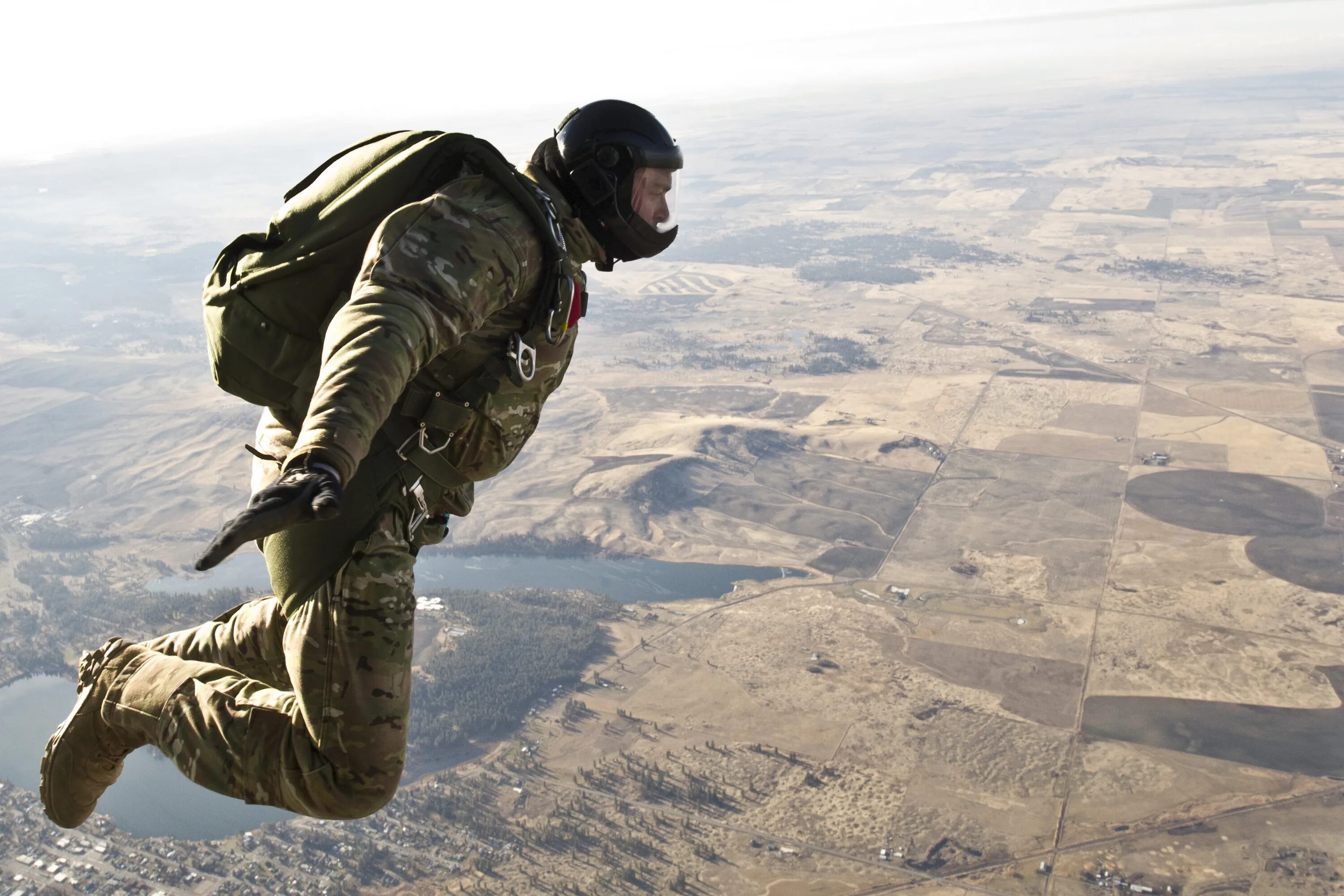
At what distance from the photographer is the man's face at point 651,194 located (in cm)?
509

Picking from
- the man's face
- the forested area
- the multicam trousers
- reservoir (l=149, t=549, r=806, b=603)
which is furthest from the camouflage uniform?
reservoir (l=149, t=549, r=806, b=603)

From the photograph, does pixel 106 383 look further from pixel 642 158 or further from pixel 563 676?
pixel 642 158

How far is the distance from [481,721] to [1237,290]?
10949 centimetres

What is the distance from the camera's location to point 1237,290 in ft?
433

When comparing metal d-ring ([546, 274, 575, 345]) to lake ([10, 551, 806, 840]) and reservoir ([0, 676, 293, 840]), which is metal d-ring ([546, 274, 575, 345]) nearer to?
lake ([10, 551, 806, 840])

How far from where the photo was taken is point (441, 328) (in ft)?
11.8

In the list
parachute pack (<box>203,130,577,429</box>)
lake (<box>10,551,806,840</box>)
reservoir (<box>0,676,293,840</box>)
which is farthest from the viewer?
lake (<box>10,551,806,840</box>)

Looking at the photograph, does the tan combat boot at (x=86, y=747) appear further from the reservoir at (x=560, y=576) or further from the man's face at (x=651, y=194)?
the reservoir at (x=560, y=576)

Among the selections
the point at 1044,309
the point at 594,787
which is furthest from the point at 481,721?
the point at 1044,309

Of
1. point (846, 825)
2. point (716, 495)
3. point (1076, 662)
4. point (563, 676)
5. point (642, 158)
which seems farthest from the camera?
point (716, 495)

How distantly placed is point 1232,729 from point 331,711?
5979cm

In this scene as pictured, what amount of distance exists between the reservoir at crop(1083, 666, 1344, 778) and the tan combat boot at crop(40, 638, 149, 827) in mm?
56849

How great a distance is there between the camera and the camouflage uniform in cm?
347

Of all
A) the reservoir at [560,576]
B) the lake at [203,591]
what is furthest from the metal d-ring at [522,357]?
the reservoir at [560,576]
